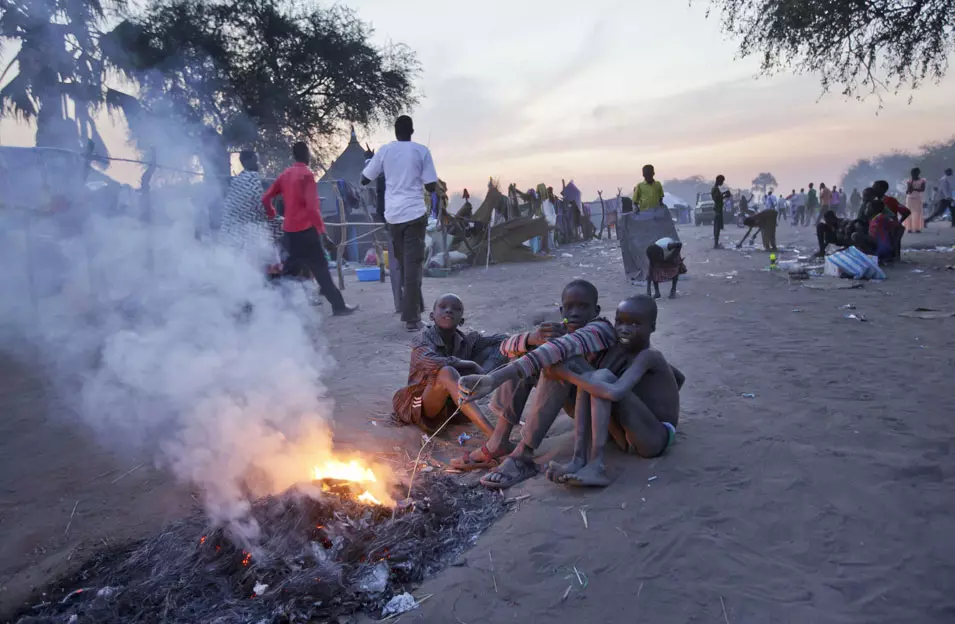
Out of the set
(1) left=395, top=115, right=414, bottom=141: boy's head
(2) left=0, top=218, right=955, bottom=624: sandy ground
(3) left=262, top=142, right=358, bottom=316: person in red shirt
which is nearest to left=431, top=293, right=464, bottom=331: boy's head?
(2) left=0, top=218, right=955, bottom=624: sandy ground

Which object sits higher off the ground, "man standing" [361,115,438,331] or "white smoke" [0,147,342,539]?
"man standing" [361,115,438,331]

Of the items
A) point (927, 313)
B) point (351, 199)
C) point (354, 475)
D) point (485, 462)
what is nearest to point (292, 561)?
point (354, 475)

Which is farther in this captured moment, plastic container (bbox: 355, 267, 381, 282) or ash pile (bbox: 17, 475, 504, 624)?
plastic container (bbox: 355, 267, 381, 282)

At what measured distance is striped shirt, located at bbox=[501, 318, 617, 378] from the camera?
2.85m

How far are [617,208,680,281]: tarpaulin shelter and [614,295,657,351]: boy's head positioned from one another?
7.03 meters

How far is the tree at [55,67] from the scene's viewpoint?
4613 millimetres

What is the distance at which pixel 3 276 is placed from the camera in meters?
7.14

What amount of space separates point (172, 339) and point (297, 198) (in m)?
2.25

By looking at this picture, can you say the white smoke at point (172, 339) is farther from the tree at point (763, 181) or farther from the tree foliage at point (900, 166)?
the tree at point (763, 181)

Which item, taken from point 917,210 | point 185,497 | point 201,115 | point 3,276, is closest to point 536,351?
point 185,497

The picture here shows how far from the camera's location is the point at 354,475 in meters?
3.00

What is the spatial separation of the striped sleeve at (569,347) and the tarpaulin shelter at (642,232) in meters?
7.06

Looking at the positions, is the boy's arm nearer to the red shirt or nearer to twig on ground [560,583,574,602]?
twig on ground [560,583,574,602]

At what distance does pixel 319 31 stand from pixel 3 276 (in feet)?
52.5
